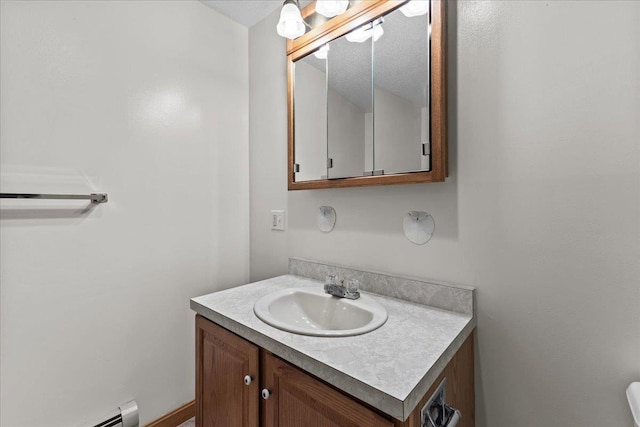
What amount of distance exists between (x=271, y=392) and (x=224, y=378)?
0.87 ft

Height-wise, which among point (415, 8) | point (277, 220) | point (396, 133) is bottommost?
point (277, 220)

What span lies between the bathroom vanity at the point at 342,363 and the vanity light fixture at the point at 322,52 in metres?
1.02

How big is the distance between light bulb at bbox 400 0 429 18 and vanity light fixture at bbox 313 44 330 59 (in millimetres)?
380

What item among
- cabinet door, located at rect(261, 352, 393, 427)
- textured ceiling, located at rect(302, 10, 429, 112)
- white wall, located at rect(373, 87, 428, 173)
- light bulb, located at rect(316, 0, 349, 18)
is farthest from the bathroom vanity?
light bulb, located at rect(316, 0, 349, 18)

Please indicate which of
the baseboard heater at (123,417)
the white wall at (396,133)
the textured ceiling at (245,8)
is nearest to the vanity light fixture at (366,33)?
the white wall at (396,133)

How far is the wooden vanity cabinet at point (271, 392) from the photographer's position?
67 centimetres

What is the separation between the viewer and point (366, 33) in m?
1.18

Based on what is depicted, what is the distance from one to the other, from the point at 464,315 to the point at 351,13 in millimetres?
1248

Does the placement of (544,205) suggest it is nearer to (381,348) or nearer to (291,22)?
(381,348)

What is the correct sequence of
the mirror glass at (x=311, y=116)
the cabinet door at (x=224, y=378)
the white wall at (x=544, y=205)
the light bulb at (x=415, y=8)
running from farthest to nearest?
the mirror glass at (x=311, y=116) → the light bulb at (x=415, y=8) → the cabinet door at (x=224, y=378) → the white wall at (x=544, y=205)

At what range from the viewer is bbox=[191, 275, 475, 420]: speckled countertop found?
61 centimetres

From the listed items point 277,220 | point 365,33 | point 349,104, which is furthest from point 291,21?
point 277,220

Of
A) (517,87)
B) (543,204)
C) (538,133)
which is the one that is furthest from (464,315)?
(517,87)

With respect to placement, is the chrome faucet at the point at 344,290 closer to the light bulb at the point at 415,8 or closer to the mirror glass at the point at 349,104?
the mirror glass at the point at 349,104
